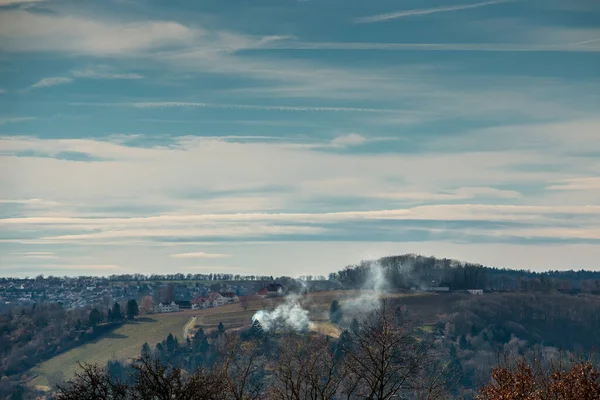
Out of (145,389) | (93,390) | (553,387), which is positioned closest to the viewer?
(553,387)

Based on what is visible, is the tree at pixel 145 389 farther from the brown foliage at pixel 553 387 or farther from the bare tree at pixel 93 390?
the brown foliage at pixel 553 387

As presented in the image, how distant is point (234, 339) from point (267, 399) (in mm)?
4711

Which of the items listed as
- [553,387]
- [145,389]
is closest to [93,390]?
[145,389]

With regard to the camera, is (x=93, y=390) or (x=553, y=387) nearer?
(x=553, y=387)

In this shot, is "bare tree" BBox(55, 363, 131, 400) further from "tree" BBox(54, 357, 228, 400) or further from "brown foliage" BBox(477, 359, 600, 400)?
"brown foliage" BBox(477, 359, 600, 400)

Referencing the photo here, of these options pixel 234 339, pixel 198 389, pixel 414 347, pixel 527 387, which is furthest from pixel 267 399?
pixel 527 387

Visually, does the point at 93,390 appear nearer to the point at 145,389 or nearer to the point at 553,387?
the point at 145,389

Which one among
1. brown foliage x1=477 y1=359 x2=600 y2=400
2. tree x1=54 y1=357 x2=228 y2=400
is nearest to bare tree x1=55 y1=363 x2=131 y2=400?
tree x1=54 y1=357 x2=228 y2=400

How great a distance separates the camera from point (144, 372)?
44625 millimetres

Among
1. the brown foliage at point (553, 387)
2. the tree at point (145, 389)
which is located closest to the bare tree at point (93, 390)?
the tree at point (145, 389)

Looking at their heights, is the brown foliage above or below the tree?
above

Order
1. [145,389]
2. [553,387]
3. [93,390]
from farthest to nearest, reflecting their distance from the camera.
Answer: [145,389], [93,390], [553,387]

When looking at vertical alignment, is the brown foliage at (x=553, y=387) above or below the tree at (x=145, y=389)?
above

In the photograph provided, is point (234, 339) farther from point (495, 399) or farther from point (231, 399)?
point (495, 399)
